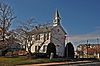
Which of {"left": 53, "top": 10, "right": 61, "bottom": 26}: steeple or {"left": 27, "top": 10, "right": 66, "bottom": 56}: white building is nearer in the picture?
{"left": 27, "top": 10, "right": 66, "bottom": 56}: white building

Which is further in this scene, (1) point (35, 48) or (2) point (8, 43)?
(1) point (35, 48)

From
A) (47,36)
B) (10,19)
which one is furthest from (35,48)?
(10,19)

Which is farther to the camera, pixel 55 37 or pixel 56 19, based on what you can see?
pixel 56 19

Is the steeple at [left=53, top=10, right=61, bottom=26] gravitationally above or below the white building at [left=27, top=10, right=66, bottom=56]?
above

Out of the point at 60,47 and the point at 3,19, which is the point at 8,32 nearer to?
the point at 3,19

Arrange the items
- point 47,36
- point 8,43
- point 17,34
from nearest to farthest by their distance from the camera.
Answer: point 8,43 < point 17,34 < point 47,36

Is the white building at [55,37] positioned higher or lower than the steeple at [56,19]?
lower

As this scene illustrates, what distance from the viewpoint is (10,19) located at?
1702 inches

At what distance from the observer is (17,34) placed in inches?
1805

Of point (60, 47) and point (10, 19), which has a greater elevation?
point (10, 19)

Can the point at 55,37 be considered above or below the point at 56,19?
below

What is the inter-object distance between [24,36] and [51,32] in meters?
16.4

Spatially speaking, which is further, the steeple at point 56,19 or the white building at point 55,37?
the steeple at point 56,19

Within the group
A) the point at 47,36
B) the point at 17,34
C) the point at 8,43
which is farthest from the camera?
the point at 47,36
